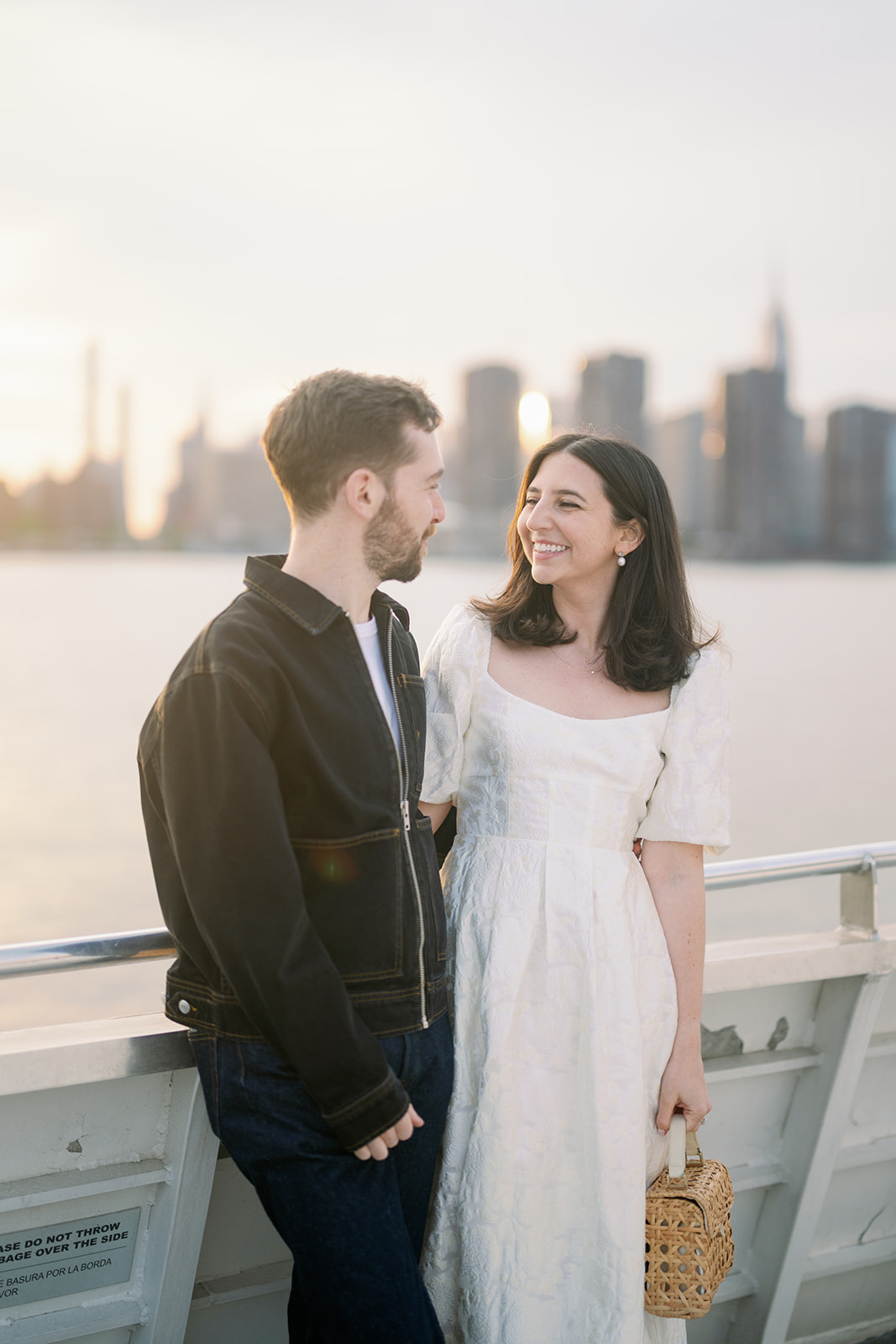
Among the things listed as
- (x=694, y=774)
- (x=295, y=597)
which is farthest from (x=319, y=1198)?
(x=694, y=774)

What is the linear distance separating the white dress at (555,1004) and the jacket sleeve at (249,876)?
0.46 m

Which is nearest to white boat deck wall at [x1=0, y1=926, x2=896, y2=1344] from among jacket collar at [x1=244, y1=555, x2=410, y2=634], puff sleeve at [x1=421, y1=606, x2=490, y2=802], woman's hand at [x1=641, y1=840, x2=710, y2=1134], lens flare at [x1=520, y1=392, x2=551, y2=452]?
woman's hand at [x1=641, y1=840, x2=710, y2=1134]

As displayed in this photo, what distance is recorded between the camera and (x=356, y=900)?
1.37 metres

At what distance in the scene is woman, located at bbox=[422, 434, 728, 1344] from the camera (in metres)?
1.65

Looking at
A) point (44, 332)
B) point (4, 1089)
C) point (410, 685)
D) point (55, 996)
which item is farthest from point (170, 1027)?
point (44, 332)

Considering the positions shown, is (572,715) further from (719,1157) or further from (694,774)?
(719,1157)

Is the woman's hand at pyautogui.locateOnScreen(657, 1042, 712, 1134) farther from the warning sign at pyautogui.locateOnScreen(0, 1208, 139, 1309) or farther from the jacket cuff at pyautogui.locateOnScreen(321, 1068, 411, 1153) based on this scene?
the warning sign at pyautogui.locateOnScreen(0, 1208, 139, 1309)

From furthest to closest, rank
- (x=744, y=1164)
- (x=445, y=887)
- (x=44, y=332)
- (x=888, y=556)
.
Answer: (x=44, y=332) < (x=888, y=556) < (x=744, y=1164) < (x=445, y=887)

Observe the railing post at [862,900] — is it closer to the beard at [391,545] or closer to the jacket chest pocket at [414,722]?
the jacket chest pocket at [414,722]

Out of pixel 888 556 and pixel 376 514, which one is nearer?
pixel 376 514

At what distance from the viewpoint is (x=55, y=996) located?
23.7 meters

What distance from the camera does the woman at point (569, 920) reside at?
1.65 meters

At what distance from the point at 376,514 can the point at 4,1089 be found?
91 cm

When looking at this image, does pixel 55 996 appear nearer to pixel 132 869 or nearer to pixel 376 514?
pixel 132 869
